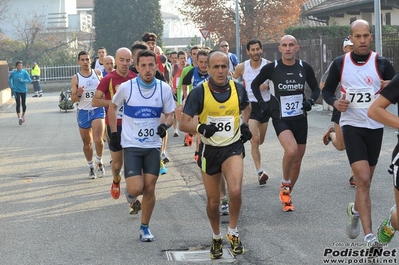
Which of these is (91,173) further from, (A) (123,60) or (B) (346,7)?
(B) (346,7)

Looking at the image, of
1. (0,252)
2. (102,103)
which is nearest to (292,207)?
(102,103)

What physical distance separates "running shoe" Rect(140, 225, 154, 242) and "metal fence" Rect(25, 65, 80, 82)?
52927mm

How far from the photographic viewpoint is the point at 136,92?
870 cm

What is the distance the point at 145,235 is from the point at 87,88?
5.33 metres

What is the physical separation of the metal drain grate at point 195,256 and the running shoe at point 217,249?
0.15ft

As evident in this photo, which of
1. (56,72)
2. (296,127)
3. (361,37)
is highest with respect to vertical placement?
(56,72)

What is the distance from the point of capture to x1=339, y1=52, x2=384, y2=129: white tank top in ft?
26.3

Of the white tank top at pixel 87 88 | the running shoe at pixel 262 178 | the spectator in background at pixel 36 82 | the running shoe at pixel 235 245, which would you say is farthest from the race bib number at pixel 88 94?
the spectator in background at pixel 36 82

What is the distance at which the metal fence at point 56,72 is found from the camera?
60188 millimetres

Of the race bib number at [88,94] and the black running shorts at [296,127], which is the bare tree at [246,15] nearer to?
the race bib number at [88,94]

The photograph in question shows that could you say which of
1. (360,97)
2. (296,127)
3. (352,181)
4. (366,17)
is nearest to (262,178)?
(352,181)

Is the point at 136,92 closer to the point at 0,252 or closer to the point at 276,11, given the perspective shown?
the point at 0,252

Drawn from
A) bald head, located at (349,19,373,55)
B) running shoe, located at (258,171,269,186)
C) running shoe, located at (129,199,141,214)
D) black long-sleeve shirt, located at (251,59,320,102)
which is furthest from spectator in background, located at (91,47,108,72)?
bald head, located at (349,19,373,55)

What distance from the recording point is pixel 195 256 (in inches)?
303
